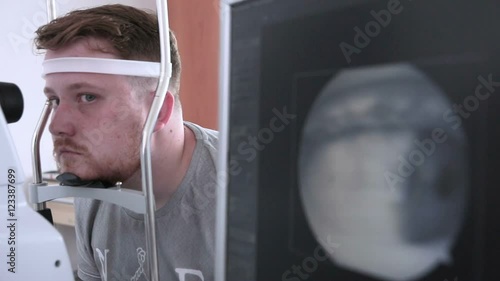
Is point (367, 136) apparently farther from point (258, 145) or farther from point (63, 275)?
point (63, 275)

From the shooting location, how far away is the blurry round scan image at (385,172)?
12.7 inches

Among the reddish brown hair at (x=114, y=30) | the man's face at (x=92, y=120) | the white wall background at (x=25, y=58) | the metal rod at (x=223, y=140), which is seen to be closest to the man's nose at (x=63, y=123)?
the man's face at (x=92, y=120)

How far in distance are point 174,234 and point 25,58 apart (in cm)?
147

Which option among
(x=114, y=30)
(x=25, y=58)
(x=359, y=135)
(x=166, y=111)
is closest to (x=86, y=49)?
(x=114, y=30)

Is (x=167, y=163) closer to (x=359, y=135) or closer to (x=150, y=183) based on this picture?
(x=150, y=183)

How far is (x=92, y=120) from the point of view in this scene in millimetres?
875

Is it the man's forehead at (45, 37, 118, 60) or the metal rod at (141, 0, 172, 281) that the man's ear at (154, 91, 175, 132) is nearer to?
the man's forehead at (45, 37, 118, 60)

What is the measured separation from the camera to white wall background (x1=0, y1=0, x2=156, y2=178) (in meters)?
1.99

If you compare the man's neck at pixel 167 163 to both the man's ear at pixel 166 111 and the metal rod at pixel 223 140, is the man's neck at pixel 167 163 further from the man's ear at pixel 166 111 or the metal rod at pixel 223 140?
the metal rod at pixel 223 140

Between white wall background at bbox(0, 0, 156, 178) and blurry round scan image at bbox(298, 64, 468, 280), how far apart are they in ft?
5.82

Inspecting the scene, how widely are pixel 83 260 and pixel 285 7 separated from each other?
0.94 metres

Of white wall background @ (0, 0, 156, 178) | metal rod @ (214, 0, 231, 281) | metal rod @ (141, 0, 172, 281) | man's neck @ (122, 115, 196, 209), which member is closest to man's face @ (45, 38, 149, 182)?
man's neck @ (122, 115, 196, 209)

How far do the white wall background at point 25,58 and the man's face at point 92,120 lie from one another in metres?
1.17

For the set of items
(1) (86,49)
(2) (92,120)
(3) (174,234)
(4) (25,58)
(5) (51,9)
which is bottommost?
(3) (174,234)
